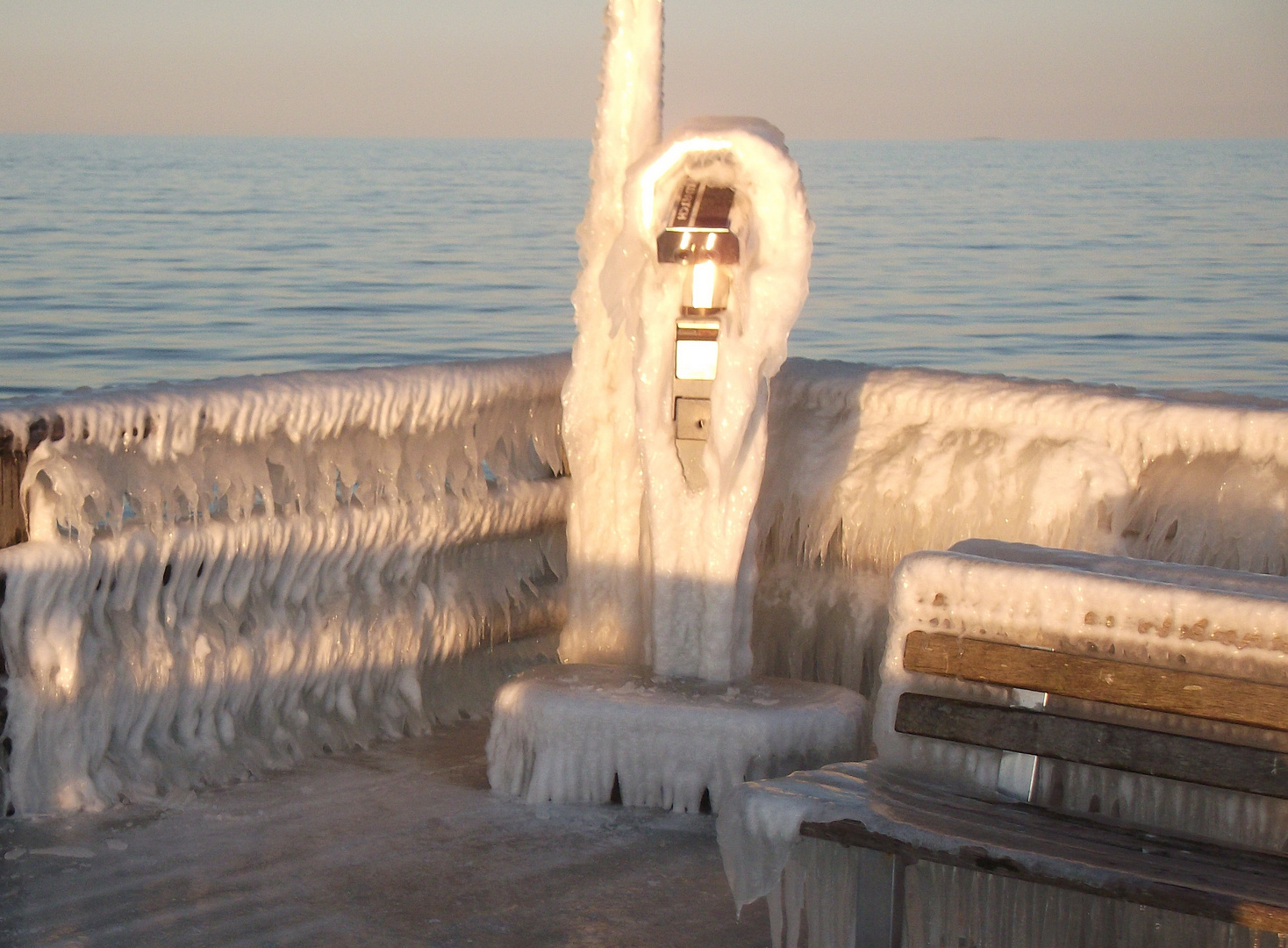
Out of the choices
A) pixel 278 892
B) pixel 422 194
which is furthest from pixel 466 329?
pixel 422 194

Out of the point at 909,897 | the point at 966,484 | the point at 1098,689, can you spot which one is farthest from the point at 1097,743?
the point at 966,484

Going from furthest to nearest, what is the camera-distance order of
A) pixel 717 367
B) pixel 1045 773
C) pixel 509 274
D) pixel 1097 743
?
pixel 509 274 < pixel 717 367 < pixel 1045 773 < pixel 1097 743

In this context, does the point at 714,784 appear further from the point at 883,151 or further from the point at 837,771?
the point at 883,151

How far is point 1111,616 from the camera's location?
123 inches

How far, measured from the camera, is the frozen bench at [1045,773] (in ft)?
9.74

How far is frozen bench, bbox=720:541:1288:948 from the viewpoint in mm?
2969

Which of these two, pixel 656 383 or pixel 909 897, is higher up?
pixel 656 383

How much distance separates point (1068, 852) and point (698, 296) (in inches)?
82.8

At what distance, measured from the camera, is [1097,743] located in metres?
3.08

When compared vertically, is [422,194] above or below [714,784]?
above

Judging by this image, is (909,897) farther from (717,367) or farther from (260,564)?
(260,564)

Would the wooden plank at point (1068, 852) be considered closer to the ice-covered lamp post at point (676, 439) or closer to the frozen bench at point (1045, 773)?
the frozen bench at point (1045, 773)

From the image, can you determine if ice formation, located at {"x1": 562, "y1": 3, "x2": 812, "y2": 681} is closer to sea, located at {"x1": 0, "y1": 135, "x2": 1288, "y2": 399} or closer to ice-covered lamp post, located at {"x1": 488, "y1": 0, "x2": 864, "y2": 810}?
ice-covered lamp post, located at {"x1": 488, "y1": 0, "x2": 864, "y2": 810}

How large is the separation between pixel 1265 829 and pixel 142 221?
83.4ft
